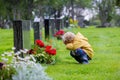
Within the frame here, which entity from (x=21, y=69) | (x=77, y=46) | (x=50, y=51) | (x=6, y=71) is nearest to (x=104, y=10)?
(x=77, y=46)

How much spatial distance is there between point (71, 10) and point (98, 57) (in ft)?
249

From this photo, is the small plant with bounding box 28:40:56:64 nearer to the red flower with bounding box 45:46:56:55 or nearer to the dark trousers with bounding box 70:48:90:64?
the red flower with bounding box 45:46:56:55

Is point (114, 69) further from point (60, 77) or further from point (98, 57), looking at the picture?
point (98, 57)

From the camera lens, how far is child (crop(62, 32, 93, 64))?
11.2 m

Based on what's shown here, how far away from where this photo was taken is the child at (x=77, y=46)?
11.2m

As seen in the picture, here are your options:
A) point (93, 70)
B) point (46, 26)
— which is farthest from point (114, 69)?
point (46, 26)

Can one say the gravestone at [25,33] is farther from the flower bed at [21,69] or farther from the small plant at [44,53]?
the flower bed at [21,69]

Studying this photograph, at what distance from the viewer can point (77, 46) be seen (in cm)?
1127

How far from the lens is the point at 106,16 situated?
8550 cm

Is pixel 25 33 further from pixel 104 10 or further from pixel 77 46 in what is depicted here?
pixel 104 10

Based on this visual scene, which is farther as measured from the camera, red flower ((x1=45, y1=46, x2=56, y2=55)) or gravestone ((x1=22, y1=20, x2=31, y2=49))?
gravestone ((x1=22, y1=20, x2=31, y2=49))

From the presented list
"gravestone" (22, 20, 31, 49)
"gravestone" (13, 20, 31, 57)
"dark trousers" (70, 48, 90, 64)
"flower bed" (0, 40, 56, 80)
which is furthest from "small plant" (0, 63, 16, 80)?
"dark trousers" (70, 48, 90, 64)

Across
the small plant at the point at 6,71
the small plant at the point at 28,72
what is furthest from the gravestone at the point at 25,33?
the small plant at the point at 28,72

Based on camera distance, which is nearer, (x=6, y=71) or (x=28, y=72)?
(x=28, y=72)
